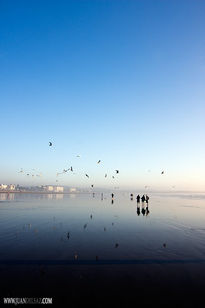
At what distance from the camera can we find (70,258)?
37.6ft

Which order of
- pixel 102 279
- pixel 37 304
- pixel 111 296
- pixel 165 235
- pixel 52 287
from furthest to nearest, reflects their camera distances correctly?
pixel 165 235
pixel 102 279
pixel 52 287
pixel 111 296
pixel 37 304

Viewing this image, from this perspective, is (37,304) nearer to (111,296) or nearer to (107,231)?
(111,296)

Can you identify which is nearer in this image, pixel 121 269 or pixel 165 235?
pixel 121 269

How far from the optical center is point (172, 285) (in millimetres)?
8469

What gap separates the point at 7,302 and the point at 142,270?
20.9 ft

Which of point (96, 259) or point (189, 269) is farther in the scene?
point (96, 259)

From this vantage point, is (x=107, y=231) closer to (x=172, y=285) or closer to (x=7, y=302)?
(x=172, y=285)

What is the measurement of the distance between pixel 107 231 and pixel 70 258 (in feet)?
27.2

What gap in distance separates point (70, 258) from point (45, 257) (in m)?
1.52

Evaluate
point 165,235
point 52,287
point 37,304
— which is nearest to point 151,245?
point 165,235

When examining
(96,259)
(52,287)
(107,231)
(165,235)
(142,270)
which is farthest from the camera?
(107,231)

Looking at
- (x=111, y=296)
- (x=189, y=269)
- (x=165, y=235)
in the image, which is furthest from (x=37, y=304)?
(x=165, y=235)

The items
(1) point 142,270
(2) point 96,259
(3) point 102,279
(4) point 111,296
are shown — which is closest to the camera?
(4) point 111,296

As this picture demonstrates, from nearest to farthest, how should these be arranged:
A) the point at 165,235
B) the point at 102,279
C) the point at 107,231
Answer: the point at 102,279
the point at 165,235
the point at 107,231
